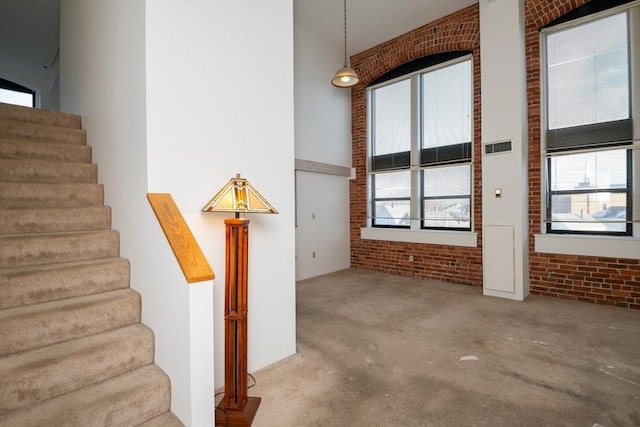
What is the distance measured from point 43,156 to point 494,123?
5355 mm

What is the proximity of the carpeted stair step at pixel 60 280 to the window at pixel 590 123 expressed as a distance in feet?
17.2

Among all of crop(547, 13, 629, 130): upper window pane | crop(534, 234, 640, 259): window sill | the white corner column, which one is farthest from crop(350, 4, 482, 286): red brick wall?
crop(547, 13, 629, 130): upper window pane

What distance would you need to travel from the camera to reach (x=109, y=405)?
1526 mm

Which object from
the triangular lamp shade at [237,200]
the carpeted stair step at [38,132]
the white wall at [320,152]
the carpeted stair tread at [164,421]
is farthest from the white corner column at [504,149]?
the carpeted stair step at [38,132]

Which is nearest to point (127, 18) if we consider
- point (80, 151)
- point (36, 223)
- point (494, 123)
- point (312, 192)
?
point (80, 151)

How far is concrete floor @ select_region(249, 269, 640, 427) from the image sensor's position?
74.3 inches

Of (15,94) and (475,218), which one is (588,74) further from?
(15,94)

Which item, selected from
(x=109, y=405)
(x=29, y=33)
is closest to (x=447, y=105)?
(x=109, y=405)

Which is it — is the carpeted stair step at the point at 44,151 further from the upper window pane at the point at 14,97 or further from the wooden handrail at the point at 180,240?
the upper window pane at the point at 14,97

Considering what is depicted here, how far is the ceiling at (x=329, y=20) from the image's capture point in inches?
196

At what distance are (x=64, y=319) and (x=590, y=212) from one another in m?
5.72

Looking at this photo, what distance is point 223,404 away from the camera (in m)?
1.87

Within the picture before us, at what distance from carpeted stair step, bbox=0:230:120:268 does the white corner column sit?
4597 mm

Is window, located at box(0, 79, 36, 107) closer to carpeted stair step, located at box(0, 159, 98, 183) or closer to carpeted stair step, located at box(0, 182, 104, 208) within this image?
carpeted stair step, located at box(0, 159, 98, 183)
